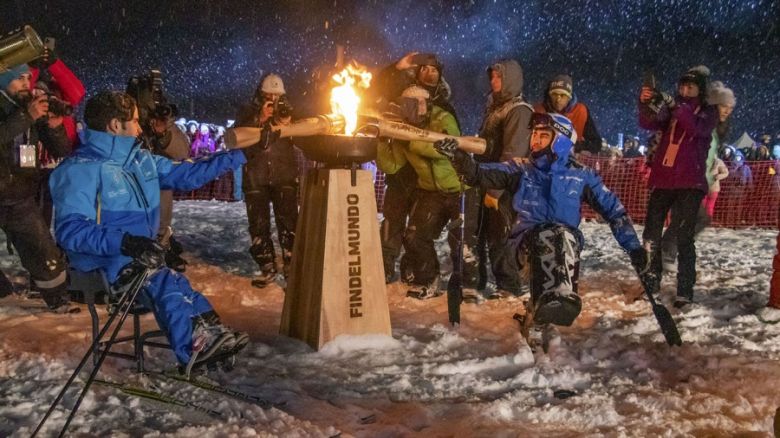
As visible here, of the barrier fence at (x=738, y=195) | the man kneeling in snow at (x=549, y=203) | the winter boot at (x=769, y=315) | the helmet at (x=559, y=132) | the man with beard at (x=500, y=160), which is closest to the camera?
the man kneeling in snow at (x=549, y=203)

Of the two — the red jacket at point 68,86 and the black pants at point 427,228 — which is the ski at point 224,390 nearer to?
the black pants at point 427,228

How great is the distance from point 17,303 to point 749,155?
18.5 meters

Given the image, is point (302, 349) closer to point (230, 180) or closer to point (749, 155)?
point (230, 180)

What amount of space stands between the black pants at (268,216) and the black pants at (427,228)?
4.12 feet

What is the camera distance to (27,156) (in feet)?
19.6

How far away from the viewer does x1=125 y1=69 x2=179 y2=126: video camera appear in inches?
261

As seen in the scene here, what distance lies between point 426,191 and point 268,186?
1.65 metres

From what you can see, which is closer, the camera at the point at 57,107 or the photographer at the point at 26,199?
the photographer at the point at 26,199

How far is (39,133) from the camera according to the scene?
20.3ft

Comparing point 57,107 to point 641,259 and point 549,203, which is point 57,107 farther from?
point 641,259

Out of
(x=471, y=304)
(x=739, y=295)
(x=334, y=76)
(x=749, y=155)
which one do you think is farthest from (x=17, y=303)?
(x=749, y=155)

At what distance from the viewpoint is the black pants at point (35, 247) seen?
19.2ft

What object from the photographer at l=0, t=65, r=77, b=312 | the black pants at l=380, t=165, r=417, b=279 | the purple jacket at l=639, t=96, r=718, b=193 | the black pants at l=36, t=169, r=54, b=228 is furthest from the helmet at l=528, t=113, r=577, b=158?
the black pants at l=36, t=169, r=54, b=228

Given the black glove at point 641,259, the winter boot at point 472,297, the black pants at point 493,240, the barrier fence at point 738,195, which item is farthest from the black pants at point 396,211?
the barrier fence at point 738,195
